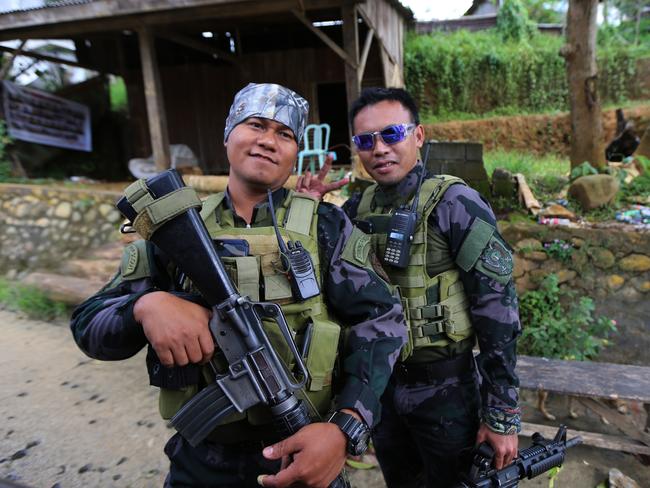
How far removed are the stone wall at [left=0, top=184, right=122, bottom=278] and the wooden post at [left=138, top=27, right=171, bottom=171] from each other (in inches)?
44.4

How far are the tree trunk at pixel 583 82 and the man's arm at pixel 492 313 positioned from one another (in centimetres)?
453

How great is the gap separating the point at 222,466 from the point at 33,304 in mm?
4596

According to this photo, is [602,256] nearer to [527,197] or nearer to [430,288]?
[527,197]

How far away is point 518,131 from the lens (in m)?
11.9

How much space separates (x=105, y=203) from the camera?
6.30m

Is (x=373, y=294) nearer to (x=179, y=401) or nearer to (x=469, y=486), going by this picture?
(x=179, y=401)

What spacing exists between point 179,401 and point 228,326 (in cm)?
28

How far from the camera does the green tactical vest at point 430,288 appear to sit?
1.54 meters

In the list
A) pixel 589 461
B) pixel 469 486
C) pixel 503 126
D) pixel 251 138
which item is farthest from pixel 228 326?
pixel 503 126

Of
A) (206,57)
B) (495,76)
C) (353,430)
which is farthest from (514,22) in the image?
(353,430)

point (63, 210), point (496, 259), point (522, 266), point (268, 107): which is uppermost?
point (268, 107)

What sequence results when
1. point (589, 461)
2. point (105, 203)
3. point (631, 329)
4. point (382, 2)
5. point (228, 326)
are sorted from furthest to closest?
point (382, 2), point (105, 203), point (631, 329), point (589, 461), point (228, 326)

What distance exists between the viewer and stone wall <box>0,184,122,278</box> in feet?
20.7

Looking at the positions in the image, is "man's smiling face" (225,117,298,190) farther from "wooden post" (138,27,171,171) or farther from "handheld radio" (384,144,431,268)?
"wooden post" (138,27,171,171)
